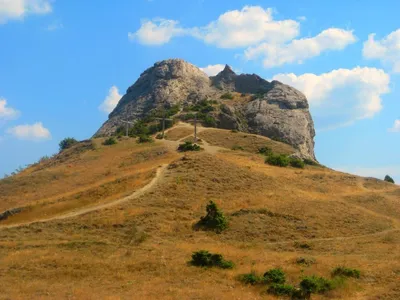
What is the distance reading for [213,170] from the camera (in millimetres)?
45219

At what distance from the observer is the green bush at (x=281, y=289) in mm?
19297

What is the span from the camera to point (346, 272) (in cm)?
2141

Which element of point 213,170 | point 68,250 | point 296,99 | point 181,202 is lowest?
point 68,250

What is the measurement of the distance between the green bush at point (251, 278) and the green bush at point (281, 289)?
3.55 ft

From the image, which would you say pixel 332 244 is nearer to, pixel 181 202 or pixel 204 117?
pixel 181 202

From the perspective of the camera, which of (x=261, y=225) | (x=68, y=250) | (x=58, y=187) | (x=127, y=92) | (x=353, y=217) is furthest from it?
(x=127, y=92)

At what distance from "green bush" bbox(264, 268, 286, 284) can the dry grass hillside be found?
1.67ft

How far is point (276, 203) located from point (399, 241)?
10.0 metres

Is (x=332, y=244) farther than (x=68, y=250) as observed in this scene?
Yes

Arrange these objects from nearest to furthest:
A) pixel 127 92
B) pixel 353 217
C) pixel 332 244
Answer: pixel 332 244 → pixel 353 217 → pixel 127 92

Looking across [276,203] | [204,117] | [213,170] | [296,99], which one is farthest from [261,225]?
[296,99]

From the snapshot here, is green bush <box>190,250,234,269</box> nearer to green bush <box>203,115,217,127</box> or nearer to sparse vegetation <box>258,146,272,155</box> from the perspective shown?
sparse vegetation <box>258,146,272,155</box>

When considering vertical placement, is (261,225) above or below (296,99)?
below

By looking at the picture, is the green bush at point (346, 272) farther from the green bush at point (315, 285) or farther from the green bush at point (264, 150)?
the green bush at point (264, 150)
